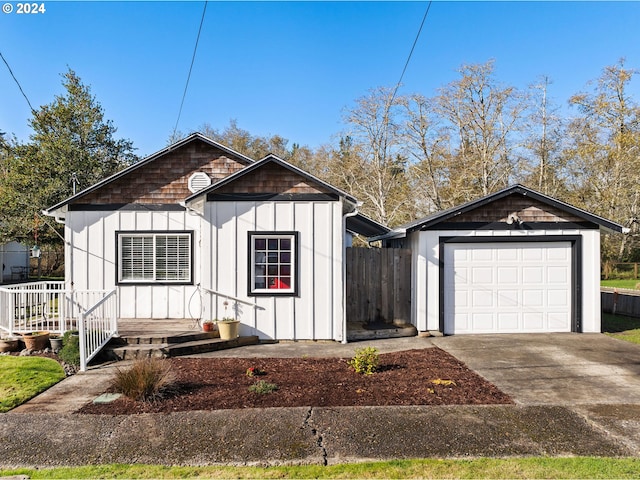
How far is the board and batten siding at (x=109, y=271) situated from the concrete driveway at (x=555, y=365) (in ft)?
19.9

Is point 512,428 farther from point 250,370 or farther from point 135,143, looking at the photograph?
point 135,143

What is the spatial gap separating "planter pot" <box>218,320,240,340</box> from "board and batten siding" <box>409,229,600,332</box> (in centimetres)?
415

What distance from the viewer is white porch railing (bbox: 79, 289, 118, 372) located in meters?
6.86

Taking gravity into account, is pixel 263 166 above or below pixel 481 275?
above

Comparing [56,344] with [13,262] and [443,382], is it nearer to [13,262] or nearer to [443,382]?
[443,382]

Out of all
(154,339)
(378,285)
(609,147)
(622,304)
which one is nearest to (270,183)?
(378,285)

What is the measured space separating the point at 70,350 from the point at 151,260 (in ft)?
11.3

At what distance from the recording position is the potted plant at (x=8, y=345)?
8.05m

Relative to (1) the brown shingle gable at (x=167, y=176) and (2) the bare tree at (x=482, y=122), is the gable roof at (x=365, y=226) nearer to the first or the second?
(1) the brown shingle gable at (x=167, y=176)

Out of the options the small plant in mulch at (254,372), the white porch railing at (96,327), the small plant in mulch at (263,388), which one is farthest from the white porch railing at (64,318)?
the small plant in mulch at (263,388)

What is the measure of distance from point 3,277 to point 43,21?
24.5m

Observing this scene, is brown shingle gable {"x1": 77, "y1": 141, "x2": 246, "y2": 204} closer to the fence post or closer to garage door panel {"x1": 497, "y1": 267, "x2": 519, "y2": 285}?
the fence post

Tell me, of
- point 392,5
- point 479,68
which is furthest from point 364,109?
point 392,5

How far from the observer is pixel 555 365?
7.04 meters
